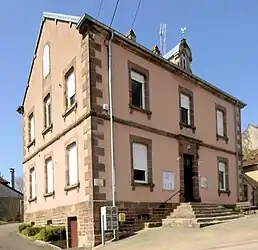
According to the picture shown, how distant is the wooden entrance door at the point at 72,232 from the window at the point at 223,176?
1022cm

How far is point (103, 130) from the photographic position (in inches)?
652

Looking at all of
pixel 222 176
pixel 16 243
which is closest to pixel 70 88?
pixel 16 243

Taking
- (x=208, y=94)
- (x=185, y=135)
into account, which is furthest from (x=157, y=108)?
(x=208, y=94)

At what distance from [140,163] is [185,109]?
5311 millimetres

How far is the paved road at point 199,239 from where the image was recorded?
1203 centimetres

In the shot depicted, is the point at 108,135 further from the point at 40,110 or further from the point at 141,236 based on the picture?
the point at 40,110

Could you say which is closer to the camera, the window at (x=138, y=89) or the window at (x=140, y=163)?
the window at (x=140, y=163)

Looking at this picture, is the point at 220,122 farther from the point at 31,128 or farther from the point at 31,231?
the point at 31,231

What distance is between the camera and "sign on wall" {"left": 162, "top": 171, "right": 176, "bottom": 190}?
19.3m

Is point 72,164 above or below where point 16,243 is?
above

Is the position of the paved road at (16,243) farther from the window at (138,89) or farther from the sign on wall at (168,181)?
the window at (138,89)

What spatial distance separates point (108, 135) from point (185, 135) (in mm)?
5958

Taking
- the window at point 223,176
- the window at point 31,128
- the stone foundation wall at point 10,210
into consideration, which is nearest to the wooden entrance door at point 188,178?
the window at point 223,176

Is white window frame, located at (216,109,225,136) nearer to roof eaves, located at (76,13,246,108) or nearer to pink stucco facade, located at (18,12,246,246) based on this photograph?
pink stucco facade, located at (18,12,246,246)
